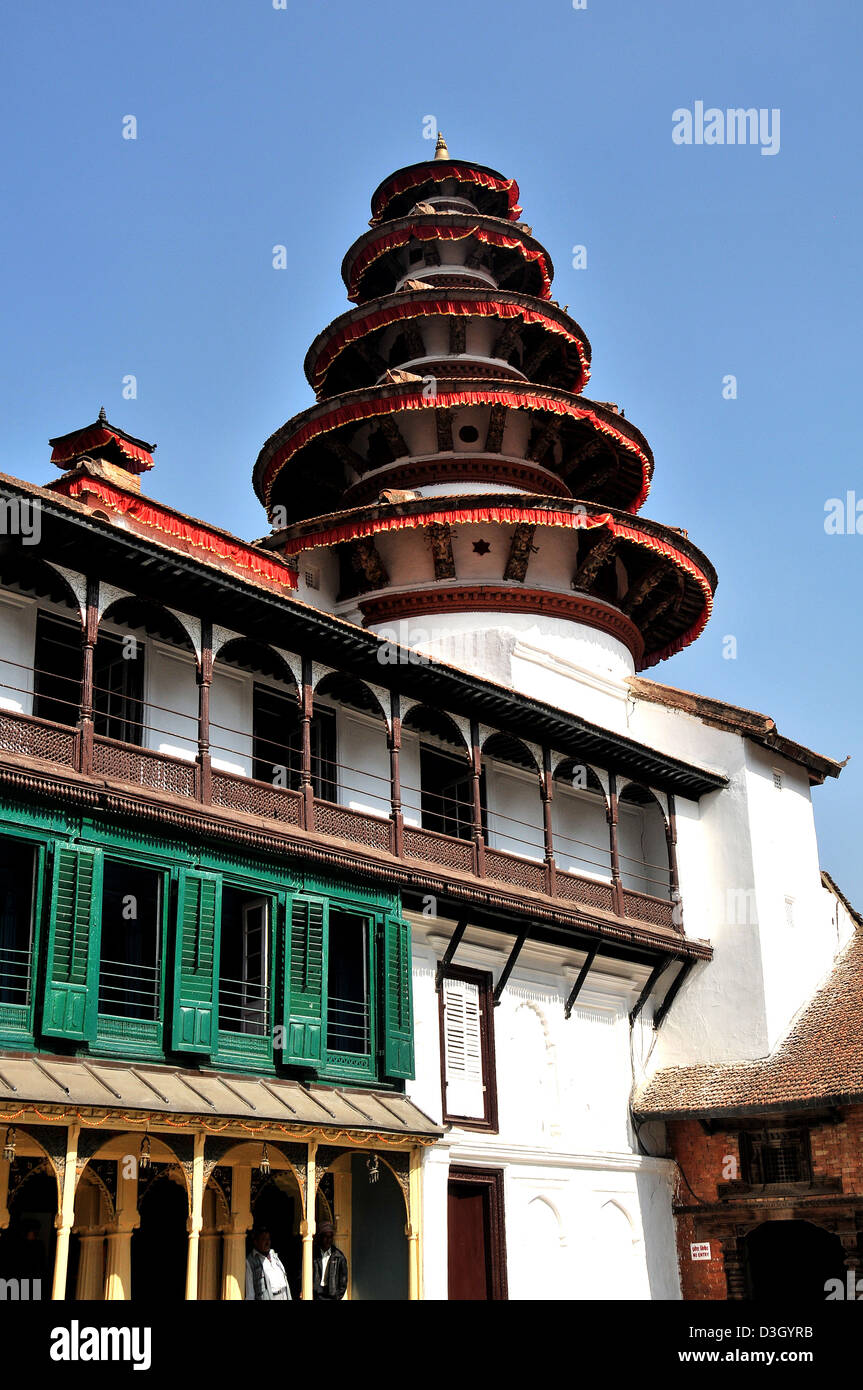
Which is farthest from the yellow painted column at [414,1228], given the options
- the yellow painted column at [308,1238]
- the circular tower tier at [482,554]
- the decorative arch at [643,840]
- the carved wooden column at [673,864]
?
the circular tower tier at [482,554]

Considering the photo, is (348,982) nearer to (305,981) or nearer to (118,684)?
(305,981)

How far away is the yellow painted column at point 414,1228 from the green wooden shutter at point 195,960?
3399 millimetres

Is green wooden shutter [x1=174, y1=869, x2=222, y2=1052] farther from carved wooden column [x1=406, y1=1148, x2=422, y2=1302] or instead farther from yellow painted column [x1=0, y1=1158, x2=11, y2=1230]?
carved wooden column [x1=406, y1=1148, x2=422, y2=1302]

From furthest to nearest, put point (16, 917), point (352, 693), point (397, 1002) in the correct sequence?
point (352, 693), point (397, 1002), point (16, 917)

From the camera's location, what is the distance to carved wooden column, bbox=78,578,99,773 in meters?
16.2

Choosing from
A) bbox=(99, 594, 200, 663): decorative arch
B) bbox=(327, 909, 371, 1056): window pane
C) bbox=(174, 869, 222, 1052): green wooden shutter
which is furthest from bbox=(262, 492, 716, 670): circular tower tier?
bbox=(174, 869, 222, 1052): green wooden shutter

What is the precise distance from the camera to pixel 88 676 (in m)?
16.5

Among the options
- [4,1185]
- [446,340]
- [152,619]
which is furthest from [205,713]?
[446,340]

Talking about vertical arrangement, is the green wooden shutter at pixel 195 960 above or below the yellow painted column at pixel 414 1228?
above

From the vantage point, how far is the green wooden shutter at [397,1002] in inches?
743

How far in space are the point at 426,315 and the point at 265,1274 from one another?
1937cm

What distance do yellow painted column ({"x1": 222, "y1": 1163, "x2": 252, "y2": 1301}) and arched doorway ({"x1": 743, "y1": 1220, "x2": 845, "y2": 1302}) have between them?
892 centimetres

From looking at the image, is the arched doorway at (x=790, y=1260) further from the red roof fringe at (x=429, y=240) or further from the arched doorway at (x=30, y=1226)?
the red roof fringe at (x=429, y=240)

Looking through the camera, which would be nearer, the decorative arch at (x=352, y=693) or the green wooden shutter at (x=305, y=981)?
the green wooden shutter at (x=305, y=981)
